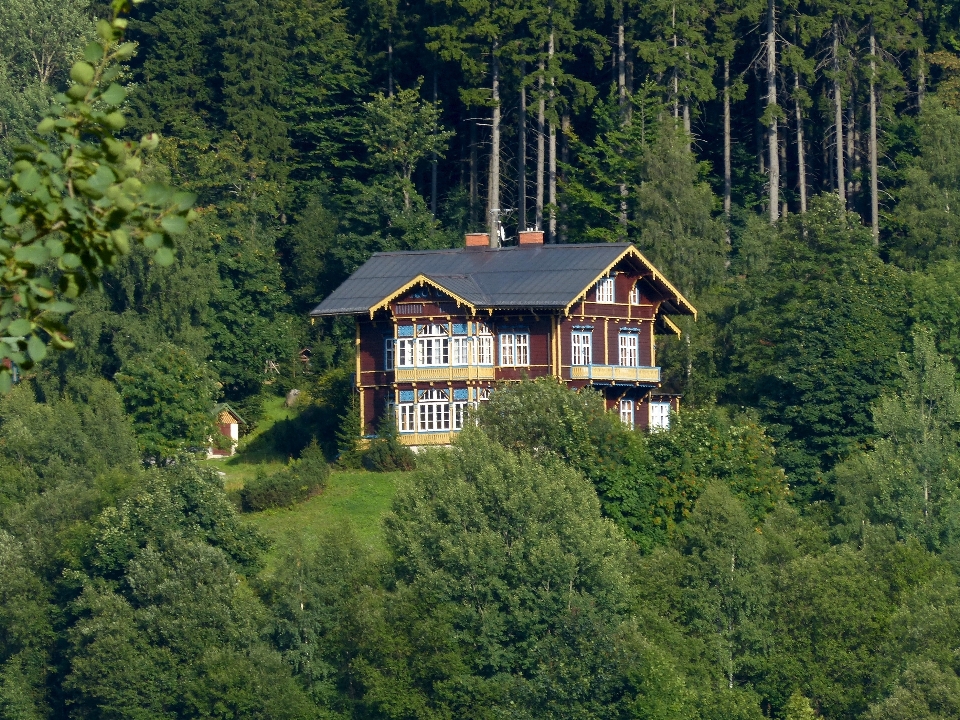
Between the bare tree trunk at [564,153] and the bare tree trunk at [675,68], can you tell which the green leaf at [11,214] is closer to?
the bare tree trunk at [564,153]

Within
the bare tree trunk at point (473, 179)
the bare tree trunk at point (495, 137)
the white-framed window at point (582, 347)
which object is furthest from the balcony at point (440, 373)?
the bare tree trunk at point (473, 179)

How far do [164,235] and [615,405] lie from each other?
5289cm

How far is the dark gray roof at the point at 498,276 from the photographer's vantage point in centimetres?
6106

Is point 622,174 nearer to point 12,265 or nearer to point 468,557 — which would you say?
point 468,557

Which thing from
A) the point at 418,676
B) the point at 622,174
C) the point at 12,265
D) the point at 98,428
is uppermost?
the point at 622,174

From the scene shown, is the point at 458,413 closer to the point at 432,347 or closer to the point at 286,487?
the point at 432,347

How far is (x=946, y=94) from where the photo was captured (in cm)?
7725

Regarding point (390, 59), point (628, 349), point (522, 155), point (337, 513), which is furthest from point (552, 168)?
point (337, 513)

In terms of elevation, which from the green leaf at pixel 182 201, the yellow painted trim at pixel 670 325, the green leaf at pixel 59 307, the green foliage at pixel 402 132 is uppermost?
the green foliage at pixel 402 132

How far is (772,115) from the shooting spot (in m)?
75.6

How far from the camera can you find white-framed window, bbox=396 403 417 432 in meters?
61.6

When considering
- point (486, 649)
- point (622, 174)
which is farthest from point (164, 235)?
point (622, 174)

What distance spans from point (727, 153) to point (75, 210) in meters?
70.8

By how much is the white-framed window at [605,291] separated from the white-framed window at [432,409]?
622 centimetres
